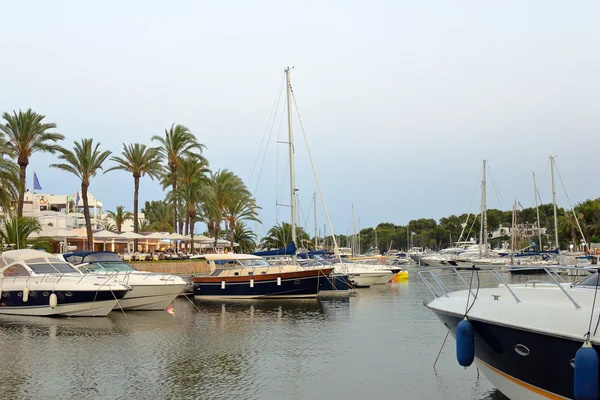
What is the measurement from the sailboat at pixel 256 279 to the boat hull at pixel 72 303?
918 cm

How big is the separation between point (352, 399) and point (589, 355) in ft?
17.3

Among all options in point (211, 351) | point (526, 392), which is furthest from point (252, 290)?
point (526, 392)

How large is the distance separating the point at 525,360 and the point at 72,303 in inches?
727

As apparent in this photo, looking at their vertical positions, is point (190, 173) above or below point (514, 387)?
above

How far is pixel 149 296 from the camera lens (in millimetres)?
24203

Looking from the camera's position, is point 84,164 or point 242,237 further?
point 242,237

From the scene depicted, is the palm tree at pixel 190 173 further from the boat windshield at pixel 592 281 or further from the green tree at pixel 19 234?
the boat windshield at pixel 592 281

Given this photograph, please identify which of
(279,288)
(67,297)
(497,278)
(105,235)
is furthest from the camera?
(105,235)

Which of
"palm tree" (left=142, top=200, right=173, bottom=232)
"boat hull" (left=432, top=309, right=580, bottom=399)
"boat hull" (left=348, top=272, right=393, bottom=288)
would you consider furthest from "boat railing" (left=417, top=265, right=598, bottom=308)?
"palm tree" (left=142, top=200, right=173, bottom=232)

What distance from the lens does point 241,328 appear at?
20.4 metres

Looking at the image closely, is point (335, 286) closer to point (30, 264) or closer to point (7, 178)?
point (30, 264)

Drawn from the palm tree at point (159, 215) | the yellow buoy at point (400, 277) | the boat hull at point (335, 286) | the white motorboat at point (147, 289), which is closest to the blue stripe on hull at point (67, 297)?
the white motorboat at point (147, 289)

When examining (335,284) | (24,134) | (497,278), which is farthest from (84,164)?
(497,278)

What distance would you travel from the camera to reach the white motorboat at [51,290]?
2203cm
